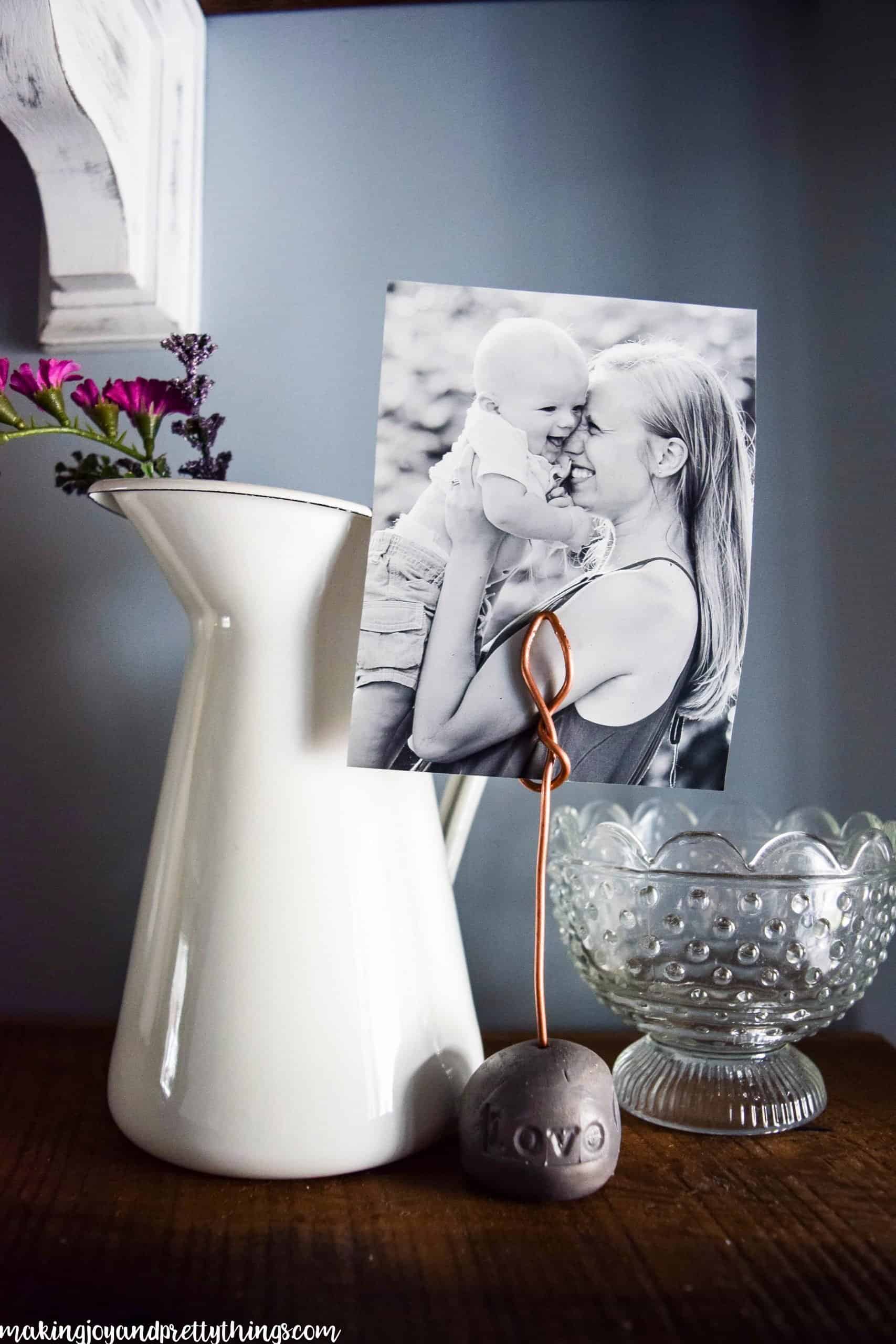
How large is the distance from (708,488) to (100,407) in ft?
1.01

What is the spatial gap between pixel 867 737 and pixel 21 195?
28.2 inches

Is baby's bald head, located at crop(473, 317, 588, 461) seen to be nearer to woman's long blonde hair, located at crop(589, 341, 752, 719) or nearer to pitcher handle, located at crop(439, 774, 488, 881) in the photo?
woman's long blonde hair, located at crop(589, 341, 752, 719)

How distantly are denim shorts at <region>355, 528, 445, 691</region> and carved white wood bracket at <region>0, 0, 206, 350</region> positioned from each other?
34 centimetres

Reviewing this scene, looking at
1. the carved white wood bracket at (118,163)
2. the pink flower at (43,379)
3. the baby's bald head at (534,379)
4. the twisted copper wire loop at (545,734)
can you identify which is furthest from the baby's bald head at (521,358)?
the carved white wood bracket at (118,163)

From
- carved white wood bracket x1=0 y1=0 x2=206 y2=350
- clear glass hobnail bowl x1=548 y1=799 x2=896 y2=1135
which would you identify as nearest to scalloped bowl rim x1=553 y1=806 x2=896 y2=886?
clear glass hobnail bowl x1=548 y1=799 x2=896 y2=1135


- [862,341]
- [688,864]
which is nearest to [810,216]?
[862,341]

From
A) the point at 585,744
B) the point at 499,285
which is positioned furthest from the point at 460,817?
the point at 499,285

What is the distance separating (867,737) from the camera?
0.70 m

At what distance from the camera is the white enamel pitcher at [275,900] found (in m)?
0.44

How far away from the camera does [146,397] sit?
522 mm

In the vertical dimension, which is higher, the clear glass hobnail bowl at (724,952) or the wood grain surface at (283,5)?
the wood grain surface at (283,5)

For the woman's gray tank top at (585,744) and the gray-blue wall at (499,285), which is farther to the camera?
the gray-blue wall at (499,285)

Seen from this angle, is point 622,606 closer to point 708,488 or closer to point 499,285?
point 708,488

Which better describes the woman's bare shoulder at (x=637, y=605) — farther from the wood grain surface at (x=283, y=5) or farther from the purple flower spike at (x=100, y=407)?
the wood grain surface at (x=283, y=5)
